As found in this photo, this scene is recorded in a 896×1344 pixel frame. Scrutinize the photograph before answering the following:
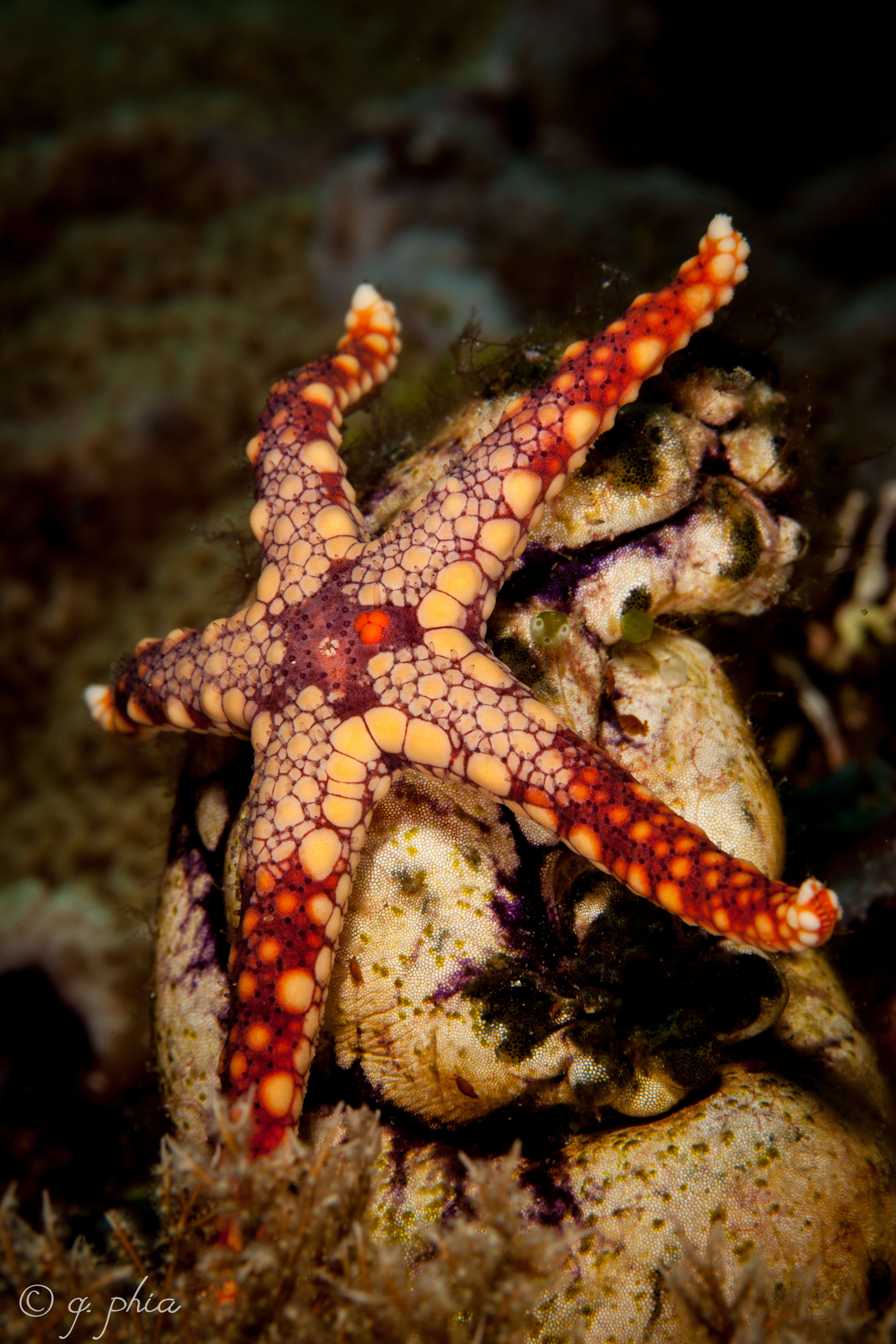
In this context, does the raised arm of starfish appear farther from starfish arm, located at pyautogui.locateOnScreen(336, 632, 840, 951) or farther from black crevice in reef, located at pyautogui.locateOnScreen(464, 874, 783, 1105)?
black crevice in reef, located at pyautogui.locateOnScreen(464, 874, 783, 1105)

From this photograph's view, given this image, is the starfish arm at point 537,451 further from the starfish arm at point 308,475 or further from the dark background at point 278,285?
the dark background at point 278,285

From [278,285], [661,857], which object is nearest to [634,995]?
[661,857]

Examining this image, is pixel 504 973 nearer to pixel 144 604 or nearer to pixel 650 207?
pixel 144 604

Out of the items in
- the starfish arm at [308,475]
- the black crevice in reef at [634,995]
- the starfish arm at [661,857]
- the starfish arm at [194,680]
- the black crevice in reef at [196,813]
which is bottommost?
the black crevice in reef at [634,995]

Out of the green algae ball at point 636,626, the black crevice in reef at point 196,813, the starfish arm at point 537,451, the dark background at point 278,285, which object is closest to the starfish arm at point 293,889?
the starfish arm at point 537,451

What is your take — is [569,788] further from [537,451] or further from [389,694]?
[537,451]

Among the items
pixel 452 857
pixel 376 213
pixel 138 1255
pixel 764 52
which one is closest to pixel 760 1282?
pixel 452 857
